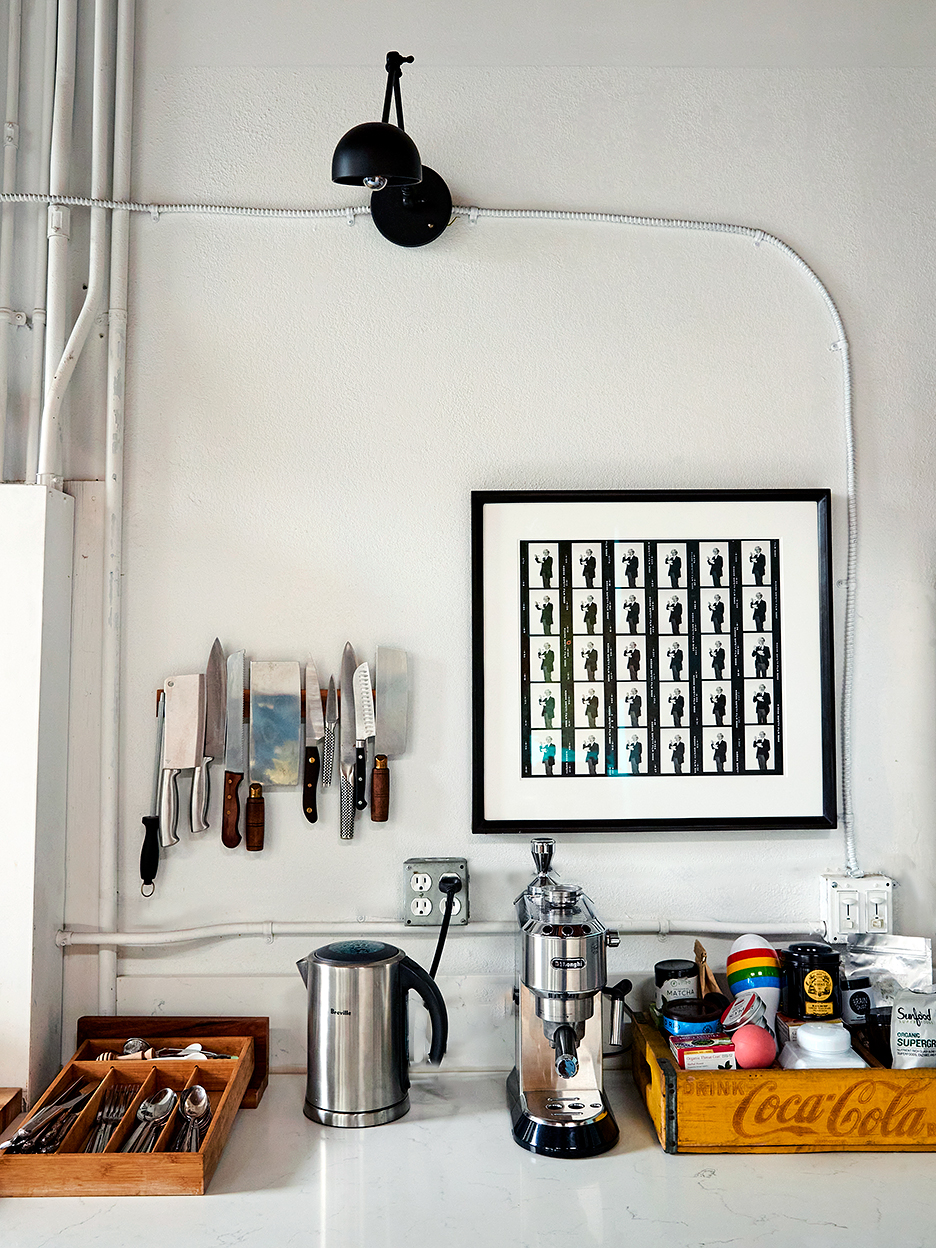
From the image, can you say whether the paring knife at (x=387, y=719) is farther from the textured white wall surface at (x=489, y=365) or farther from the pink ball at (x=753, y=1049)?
the pink ball at (x=753, y=1049)

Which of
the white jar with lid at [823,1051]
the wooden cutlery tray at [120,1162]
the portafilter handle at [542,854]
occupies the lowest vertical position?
the wooden cutlery tray at [120,1162]

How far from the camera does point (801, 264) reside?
171 cm

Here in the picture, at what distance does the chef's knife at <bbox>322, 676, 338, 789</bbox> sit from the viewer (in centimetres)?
165

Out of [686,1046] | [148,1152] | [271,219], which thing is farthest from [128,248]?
[686,1046]

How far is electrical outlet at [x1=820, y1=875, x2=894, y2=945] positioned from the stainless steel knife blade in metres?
0.84

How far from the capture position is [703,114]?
1.73 metres

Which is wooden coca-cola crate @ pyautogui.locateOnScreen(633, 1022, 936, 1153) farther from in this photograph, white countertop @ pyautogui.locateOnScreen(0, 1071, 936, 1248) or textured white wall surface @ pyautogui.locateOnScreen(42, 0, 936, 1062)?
textured white wall surface @ pyautogui.locateOnScreen(42, 0, 936, 1062)


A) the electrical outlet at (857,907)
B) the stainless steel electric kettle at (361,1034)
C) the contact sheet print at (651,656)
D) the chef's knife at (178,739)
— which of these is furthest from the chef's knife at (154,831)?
the electrical outlet at (857,907)

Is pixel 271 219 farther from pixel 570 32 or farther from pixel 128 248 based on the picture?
pixel 570 32

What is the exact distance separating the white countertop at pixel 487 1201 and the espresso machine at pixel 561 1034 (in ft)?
0.12

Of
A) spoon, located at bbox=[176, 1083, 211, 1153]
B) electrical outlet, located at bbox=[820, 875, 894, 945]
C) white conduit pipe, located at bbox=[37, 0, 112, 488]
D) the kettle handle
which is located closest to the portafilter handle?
the kettle handle

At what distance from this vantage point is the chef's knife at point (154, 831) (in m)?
1.62

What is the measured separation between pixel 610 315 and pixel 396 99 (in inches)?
20.0

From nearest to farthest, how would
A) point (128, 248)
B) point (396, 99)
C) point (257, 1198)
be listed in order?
point (257, 1198) → point (396, 99) → point (128, 248)
